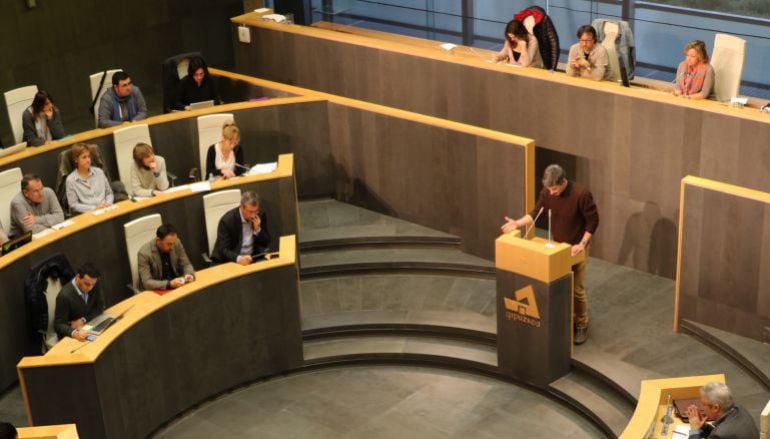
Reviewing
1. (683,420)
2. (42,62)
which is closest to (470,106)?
(683,420)

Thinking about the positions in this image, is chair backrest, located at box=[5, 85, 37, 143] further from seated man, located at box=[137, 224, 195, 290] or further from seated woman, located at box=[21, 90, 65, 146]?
seated man, located at box=[137, 224, 195, 290]

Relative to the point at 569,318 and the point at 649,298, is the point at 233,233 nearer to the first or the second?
the point at 569,318

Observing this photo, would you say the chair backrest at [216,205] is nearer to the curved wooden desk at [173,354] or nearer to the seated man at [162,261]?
the seated man at [162,261]

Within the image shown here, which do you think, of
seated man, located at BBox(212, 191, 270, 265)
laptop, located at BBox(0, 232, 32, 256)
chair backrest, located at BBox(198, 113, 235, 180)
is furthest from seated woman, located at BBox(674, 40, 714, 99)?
laptop, located at BBox(0, 232, 32, 256)

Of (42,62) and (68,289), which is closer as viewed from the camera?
(68,289)

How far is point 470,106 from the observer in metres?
9.88

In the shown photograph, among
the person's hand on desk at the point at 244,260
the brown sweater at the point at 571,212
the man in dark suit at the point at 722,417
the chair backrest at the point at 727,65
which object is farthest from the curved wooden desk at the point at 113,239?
the man in dark suit at the point at 722,417

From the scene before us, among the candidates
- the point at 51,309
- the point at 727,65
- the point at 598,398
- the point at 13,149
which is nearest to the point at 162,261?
the point at 51,309

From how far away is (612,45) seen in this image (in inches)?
376

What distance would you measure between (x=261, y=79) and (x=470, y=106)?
220cm

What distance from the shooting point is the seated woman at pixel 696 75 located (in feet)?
28.6

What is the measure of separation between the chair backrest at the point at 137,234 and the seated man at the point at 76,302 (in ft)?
1.94

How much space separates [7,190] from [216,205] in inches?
60.3

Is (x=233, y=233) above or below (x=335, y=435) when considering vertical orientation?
above
